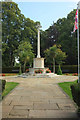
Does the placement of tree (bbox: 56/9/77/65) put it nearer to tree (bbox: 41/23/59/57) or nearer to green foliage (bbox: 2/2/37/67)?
tree (bbox: 41/23/59/57)

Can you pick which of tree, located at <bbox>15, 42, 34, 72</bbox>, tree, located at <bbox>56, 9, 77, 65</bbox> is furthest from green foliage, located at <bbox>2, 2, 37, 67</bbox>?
tree, located at <bbox>56, 9, 77, 65</bbox>

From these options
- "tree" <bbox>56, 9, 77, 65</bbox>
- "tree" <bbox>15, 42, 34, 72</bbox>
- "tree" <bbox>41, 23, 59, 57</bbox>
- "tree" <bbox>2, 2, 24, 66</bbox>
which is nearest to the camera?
"tree" <bbox>15, 42, 34, 72</bbox>

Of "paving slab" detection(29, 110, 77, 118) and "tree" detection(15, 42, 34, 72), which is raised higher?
"tree" detection(15, 42, 34, 72)

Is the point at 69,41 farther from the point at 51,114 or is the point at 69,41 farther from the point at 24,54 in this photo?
the point at 51,114

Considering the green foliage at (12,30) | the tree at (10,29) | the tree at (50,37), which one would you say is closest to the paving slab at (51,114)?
the green foliage at (12,30)

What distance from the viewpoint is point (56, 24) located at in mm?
40438

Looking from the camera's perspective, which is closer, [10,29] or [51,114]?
[51,114]

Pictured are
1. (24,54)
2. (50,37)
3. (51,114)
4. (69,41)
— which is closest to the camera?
(51,114)

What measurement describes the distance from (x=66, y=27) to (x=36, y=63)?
781 inches

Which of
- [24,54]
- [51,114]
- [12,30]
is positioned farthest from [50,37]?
[51,114]

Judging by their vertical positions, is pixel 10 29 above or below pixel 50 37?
above

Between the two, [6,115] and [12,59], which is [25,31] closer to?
[12,59]

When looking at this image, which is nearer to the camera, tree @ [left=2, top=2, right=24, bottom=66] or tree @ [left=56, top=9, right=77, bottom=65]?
tree @ [left=2, top=2, right=24, bottom=66]

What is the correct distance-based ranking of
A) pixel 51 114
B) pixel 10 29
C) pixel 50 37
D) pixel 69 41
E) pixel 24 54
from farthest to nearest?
pixel 50 37, pixel 69 41, pixel 10 29, pixel 24 54, pixel 51 114
